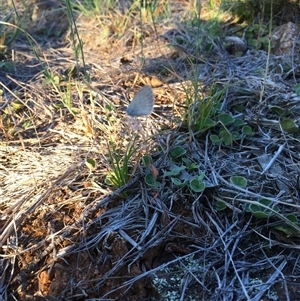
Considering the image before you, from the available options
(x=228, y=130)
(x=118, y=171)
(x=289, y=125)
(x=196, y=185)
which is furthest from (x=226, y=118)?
(x=118, y=171)

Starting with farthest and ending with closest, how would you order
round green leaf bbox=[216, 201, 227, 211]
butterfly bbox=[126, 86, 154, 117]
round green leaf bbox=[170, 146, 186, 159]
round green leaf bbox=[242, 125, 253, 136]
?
round green leaf bbox=[242, 125, 253, 136]
round green leaf bbox=[170, 146, 186, 159]
round green leaf bbox=[216, 201, 227, 211]
butterfly bbox=[126, 86, 154, 117]

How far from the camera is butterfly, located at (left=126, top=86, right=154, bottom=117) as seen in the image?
1191mm

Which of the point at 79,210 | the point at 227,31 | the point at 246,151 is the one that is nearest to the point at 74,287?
the point at 79,210

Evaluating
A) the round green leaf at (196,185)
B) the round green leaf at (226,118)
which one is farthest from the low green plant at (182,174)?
the round green leaf at (226,118)

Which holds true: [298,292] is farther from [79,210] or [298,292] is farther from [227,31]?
[227,31]

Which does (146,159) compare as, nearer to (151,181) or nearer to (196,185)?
(151,181)

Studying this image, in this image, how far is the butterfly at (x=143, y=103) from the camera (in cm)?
119

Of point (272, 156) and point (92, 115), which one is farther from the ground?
point (92, 115)

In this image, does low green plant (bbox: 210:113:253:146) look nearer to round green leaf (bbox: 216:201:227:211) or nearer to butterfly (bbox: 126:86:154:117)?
round green leaf (bbox: 216:201:227:211)

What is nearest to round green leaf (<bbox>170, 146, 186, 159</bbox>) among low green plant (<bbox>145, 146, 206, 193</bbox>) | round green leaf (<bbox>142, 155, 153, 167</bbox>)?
low green plant (<bbox>145, 146, 206, 193</bbox>)

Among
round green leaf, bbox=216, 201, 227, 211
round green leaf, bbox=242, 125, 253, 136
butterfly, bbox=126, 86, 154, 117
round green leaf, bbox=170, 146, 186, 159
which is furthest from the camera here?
round green leaf, bbox=242, 125, 253, 136

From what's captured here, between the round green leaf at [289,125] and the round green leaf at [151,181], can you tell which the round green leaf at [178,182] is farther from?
the round green leaf at [289,125]

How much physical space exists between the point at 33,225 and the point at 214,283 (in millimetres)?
575

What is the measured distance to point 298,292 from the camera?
1.16 m
